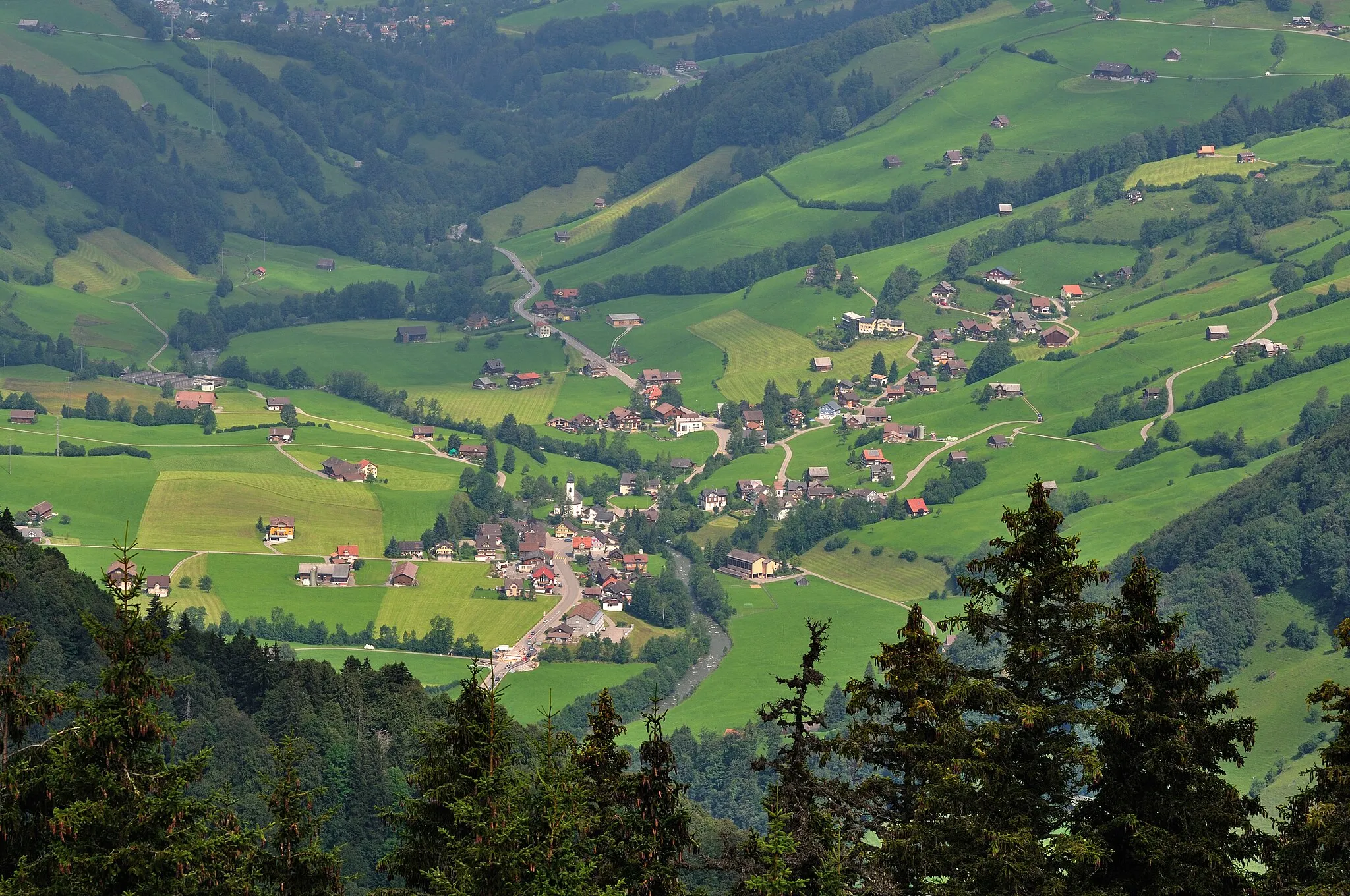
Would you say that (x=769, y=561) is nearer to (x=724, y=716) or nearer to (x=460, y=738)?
(x=724, y=716)

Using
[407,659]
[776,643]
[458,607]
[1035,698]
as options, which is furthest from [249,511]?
[1035,698]

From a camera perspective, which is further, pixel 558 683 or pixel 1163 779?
pixel 558 683

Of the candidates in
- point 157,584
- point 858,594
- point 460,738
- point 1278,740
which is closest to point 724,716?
point 858,594

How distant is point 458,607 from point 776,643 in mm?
30347

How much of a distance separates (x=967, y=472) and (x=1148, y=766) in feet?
556

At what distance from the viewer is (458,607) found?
161875 mm

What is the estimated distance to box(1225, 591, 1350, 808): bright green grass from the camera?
126 metres

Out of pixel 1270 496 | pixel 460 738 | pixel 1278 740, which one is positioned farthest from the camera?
pixel 1270 496

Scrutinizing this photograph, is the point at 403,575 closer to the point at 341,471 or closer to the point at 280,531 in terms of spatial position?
the point at 280,531

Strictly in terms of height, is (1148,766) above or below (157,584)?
above

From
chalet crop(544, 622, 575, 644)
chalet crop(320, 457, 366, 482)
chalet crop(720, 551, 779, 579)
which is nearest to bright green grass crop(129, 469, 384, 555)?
chalet crop(320, 457, 366, 482)

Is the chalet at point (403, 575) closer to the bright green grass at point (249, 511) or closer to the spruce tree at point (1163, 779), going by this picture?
the bright green grass at point (249, 511)

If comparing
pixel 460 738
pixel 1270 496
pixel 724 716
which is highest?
pixel 460 738

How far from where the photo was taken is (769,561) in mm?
181375
